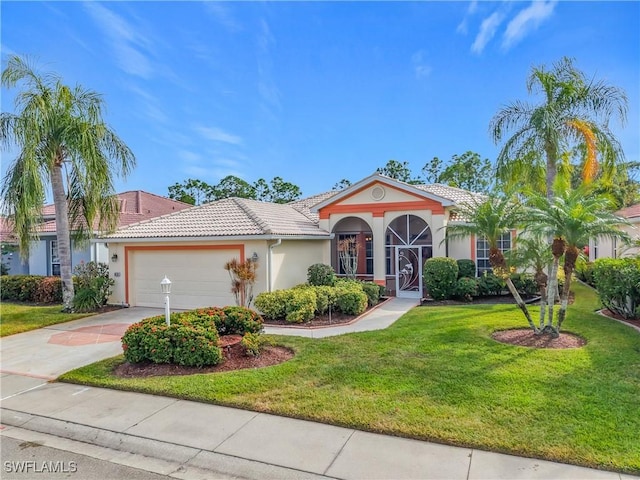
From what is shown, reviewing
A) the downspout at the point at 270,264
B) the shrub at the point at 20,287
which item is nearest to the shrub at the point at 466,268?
the downspout at the point at 270,264

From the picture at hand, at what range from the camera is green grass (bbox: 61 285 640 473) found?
4895 mm

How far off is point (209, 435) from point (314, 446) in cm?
147

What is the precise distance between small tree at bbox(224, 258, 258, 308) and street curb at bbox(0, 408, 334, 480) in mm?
7205

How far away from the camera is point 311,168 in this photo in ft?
105

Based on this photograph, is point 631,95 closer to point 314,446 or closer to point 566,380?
point 566,380

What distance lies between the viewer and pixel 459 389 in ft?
20.8

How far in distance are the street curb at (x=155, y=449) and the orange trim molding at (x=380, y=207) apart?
14004 mm

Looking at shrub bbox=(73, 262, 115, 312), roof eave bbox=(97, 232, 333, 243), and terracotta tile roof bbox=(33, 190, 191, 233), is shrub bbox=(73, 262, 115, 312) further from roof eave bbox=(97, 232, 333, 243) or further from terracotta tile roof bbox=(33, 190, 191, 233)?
terracotta tile roof bbox=(33, 190, 191, 233)

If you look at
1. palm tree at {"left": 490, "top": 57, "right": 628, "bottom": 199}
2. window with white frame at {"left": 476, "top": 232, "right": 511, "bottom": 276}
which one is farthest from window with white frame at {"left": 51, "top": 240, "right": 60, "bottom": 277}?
palm tree at {"left": 490, "top": 57, "right": 628, "bottom": 199}

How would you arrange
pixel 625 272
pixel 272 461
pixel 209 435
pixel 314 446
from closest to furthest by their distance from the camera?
pixel 272 461 < pixel 314 446 < pixel 209 435 < pixel 625 272

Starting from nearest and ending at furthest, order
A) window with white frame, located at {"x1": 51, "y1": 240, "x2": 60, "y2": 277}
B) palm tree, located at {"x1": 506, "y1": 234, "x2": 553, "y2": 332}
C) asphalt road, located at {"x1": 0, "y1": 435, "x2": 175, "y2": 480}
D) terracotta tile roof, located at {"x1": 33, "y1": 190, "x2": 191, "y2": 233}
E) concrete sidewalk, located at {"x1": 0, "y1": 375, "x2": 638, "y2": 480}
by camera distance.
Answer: concrete sidewalk, located at {"x1": 0, "y1": 375, "x2": 638, "y2": 480} → asphalt road, located at {"x1": 0, "y1": 435, "x2": 175, "y2": 480} → palm tree, located at {"x1": 506, "y1": 234, "x2": 553, "y2": 332} → window with white frame, located at {"x1": 51, "y1": 240, "x2": 60, "y2": 277} → terracotta tile roof, located at {"x1": 33, "y1": 190, "x2": 191, "y2": 233}

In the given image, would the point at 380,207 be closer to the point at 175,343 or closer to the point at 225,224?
the point at 225,224

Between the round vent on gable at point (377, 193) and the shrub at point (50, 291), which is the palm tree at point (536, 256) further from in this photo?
the shrub at point (50, 291)

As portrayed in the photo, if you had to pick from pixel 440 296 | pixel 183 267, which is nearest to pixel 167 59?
pixel 183 267
